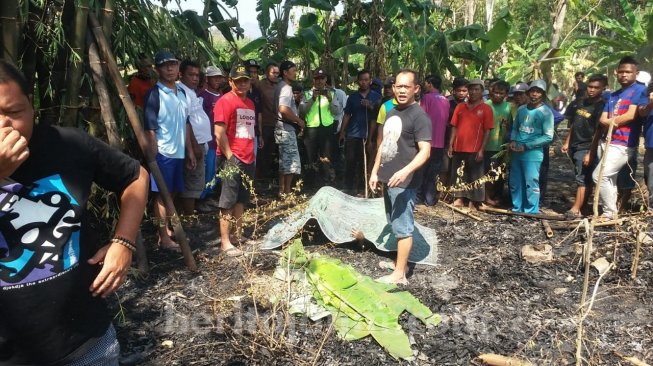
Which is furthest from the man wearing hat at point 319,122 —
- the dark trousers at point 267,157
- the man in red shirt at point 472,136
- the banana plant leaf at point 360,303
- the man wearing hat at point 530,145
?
the banana plant leaf at point 360,303

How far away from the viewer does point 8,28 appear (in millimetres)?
2992

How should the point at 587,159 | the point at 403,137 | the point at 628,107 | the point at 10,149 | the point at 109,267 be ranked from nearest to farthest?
the point at 10,149 → the point at 109,267 → the point at 403,137 → the point at 628,107 → the point at 587,159

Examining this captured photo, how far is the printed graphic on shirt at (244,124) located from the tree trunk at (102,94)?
1.17m

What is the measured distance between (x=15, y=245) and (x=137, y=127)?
8.07ft

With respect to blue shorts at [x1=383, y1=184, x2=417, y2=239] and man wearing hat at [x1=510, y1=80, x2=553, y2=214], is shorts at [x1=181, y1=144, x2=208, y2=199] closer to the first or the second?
blue shorts at [x1=383, y1=184, x2=417, y2=239]

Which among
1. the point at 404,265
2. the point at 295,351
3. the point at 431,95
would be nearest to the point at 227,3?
the point at 431,95

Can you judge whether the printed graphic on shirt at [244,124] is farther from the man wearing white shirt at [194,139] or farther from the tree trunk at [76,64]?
the tree trunk at [76,64]

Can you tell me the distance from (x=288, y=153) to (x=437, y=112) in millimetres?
2093

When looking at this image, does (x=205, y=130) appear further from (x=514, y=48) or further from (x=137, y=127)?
(x=514, y=48)

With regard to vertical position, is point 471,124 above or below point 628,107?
below

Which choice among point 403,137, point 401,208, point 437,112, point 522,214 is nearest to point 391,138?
point 403,137

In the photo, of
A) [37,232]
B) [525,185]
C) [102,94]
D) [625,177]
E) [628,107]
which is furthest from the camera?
[525,185]

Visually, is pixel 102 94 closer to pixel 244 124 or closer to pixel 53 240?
pixel 244 124

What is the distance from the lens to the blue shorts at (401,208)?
398 centimetres
